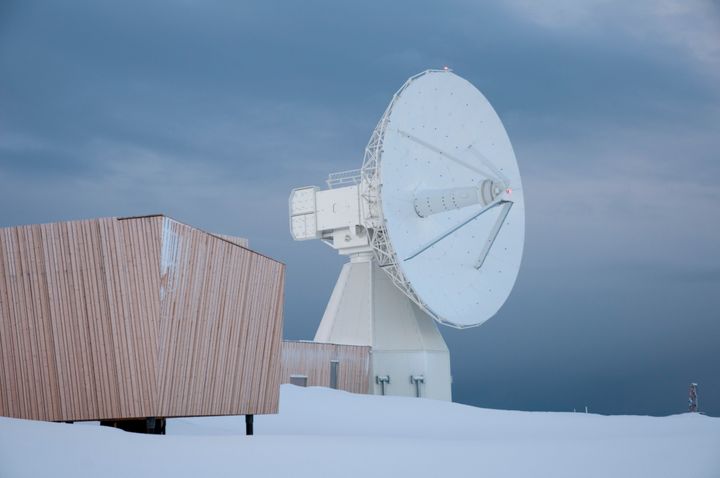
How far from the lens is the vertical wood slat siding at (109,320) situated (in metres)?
17.9

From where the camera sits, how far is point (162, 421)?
19.2 metres

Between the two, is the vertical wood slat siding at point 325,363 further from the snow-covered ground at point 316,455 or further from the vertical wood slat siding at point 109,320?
the vertical wood slat siding at point 109,320

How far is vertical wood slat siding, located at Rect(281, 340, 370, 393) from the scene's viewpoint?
36594 millimetres

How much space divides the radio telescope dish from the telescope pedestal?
2170mm

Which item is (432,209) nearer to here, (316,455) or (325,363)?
(325,363)

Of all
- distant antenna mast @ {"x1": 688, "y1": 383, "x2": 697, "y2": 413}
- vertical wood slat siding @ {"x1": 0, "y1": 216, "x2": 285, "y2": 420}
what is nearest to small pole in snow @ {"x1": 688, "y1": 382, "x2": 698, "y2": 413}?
distant antenna mast @ {"x1": 688, "y1": 383, "x2": 697, "y2": 413}

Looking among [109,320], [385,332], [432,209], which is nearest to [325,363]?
[385,332]

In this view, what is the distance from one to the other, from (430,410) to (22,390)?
1803cm

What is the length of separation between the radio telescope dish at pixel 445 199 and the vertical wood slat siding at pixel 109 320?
1604 cm

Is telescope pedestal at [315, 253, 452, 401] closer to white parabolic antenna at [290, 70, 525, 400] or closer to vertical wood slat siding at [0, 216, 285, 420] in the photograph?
white parabolic antenna at [290, 70, 525, 400]

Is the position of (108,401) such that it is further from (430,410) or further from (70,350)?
(430,410)

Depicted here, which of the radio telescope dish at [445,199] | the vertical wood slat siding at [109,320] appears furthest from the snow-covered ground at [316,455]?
the radio telescope dish at [445,199]

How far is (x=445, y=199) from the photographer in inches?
1401

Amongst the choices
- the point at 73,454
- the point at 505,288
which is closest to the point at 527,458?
the point at 73,454
